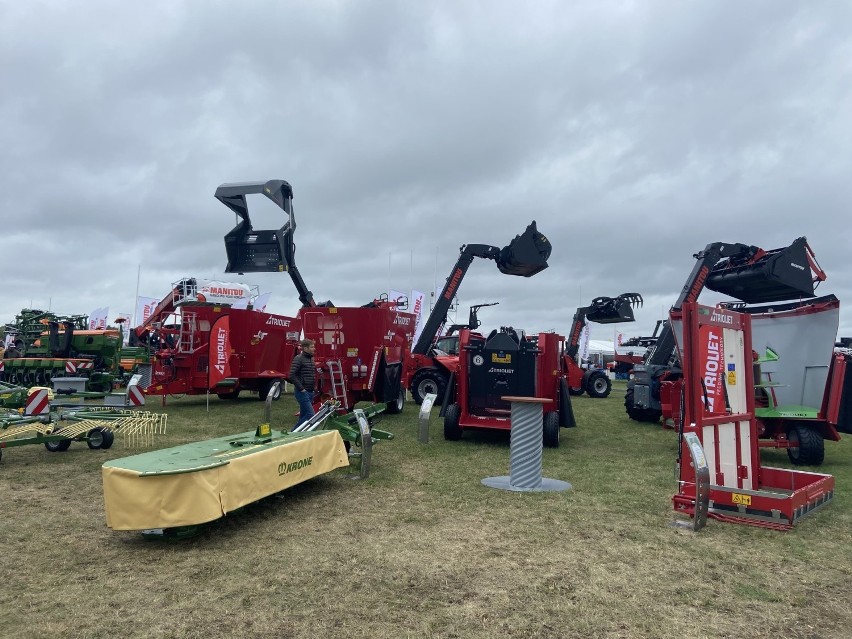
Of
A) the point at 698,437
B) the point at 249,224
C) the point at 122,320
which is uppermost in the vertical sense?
the point at 249,224

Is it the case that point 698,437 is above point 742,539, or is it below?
above

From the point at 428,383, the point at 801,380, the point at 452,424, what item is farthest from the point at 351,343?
the point at 801,380

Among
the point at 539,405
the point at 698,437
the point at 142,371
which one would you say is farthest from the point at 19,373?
the point at 698,437

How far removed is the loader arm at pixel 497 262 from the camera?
12.5 metres

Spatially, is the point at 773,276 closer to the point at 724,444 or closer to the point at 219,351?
the point at 724,444

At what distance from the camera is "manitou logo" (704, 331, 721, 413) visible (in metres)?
5.34

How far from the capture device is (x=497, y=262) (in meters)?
13.2

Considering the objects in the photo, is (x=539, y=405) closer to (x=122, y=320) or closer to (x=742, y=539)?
(x=742, y=539)

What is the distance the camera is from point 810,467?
7.57 metres

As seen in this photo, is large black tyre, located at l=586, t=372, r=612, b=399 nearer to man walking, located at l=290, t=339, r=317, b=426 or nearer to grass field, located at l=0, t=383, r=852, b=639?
man walking, located at l=290, t=339, r=317, b=426

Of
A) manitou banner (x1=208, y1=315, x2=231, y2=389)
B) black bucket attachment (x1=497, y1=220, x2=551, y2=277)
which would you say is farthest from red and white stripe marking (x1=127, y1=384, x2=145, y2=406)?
black bucket attachment (x1=497, y1=220, x2=551, y2=277)

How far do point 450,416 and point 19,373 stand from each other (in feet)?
46.1

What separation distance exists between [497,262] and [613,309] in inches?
233

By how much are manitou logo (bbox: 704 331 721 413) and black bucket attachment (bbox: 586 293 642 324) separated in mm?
12042
